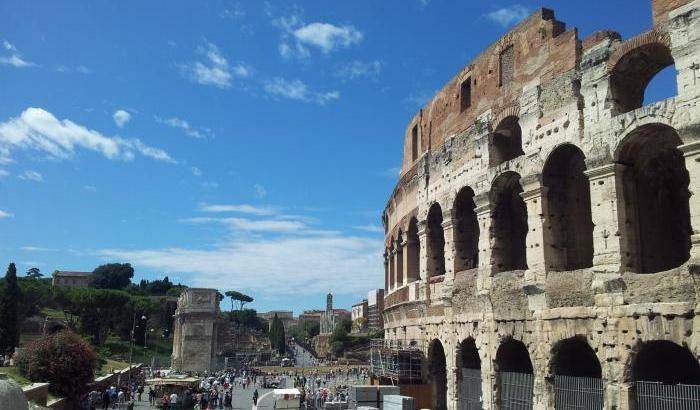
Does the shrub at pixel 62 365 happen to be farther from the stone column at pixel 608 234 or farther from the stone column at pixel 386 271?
the stone column at pixel 608 234

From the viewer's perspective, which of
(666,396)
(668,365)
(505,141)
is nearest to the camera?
(666,396)

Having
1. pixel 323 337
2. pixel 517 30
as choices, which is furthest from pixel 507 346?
pixel 323 337

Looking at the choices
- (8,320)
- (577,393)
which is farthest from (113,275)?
(577,393)

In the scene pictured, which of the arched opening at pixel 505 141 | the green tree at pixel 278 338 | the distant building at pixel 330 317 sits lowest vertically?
the green tree at pixel 278 338

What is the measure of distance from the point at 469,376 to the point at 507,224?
4.55 meters

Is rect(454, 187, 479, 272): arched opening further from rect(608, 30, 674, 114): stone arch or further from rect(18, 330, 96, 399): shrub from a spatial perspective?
rect(18, 330, 96, 399): shrub

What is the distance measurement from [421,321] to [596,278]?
8479mm

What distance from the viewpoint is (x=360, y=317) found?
10706 cm

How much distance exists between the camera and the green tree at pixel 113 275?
102 m

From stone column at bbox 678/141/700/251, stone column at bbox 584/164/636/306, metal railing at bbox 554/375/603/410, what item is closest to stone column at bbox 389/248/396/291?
metal railing at bbox 554/375/603/410

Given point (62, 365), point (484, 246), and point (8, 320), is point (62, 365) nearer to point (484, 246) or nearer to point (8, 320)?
point (484, 246)

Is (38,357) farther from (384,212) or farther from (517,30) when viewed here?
(517,30)

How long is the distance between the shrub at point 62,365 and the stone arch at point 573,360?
572 inches

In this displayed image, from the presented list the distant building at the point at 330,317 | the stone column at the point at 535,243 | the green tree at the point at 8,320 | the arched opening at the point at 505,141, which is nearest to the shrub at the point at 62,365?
the stone column at the point at 535,243
